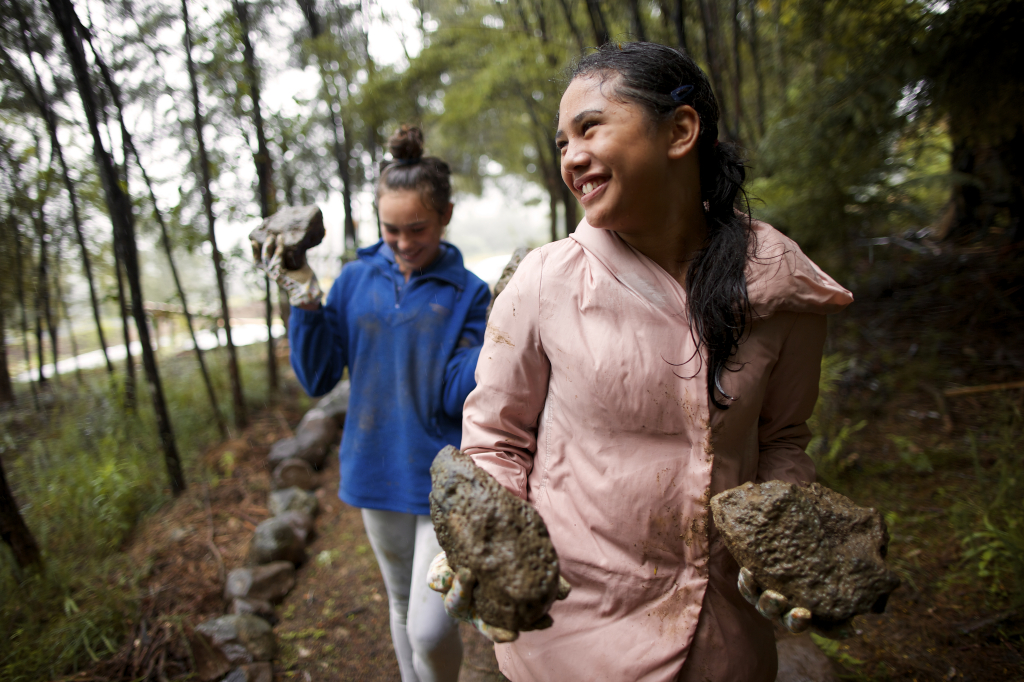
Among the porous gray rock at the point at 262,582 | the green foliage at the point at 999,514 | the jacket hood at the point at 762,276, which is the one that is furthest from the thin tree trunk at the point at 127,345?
the green foliage at the point at 999,514

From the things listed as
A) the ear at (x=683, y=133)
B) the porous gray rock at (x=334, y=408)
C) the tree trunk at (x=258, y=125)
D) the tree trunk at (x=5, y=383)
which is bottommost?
the porous gray rock at (x=334, y=408)

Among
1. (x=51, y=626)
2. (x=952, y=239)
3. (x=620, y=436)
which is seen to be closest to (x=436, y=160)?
(x=620, y=436)

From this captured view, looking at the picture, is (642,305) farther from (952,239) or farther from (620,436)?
(952,239)

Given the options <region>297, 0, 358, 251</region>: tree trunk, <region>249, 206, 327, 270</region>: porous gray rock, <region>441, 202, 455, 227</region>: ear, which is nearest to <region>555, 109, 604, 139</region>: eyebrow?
<region>441, 202, 455, 227</region>: ear

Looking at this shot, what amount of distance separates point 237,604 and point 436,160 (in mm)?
2757

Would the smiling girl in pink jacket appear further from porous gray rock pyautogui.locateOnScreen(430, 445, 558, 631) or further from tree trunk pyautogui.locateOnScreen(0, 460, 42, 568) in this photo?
tree trunk pyautogui.locateOnScreen(0, 460, 42, 568)

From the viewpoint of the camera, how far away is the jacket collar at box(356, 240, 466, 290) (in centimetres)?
206

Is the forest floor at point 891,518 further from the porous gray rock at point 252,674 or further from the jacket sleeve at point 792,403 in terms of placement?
the jacket sleeve at point 792,403

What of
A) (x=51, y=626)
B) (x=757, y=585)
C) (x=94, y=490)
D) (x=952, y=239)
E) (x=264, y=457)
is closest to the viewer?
(x=757, y=585)

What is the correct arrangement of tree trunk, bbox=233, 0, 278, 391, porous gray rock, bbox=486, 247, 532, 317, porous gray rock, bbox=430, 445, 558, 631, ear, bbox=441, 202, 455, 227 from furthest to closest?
tree trunk, bbox=233, 0, 278, 391 → ear, bbox=441, 202, 455, 227 → porous gray rock, bbox=486, 247, 532, 317 → porous gray rock, bbox=430, 445, 558, 631

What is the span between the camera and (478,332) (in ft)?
6.80

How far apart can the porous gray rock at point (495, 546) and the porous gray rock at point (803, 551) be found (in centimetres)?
40

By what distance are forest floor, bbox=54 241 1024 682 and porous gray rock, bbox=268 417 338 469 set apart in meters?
0.16

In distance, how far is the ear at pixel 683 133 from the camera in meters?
1.17
